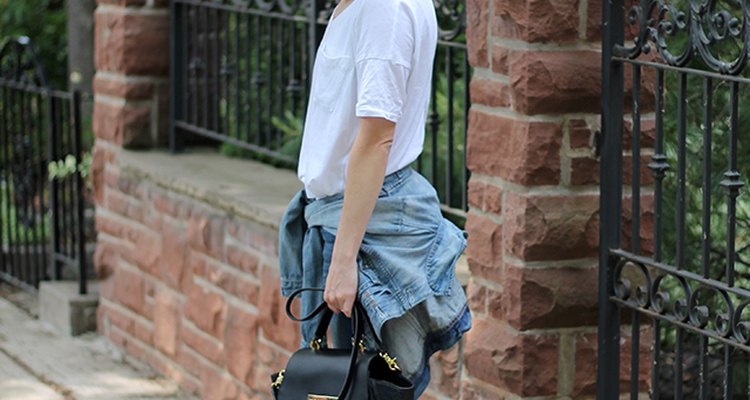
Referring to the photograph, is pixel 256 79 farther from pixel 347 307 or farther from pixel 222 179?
pixel 347 307

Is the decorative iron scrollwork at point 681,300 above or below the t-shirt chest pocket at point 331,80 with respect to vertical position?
below

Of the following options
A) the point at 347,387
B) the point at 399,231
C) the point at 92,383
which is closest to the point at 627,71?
the point at 399,231

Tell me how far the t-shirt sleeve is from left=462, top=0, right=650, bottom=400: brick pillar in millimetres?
731

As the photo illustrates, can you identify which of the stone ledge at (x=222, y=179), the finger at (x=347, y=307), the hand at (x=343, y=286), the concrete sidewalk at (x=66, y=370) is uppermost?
the hand at (x=343, y=286)

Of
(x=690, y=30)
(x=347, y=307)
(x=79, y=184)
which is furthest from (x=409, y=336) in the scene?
(x=79, y=184)

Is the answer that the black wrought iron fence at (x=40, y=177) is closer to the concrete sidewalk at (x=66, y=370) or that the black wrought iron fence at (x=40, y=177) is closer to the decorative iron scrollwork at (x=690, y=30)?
Answer: the concrete sidewalk at (x=66, y=370)

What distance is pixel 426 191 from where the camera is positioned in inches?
138

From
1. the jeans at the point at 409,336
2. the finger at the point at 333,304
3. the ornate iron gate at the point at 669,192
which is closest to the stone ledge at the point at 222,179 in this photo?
the ornate iron gate at the point at 669,192

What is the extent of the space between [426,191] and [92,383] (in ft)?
10.6

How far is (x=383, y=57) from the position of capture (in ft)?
10.6

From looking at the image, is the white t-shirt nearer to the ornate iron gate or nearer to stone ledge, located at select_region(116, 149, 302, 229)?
the ornate iron gate

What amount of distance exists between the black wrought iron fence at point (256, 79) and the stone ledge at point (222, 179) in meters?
0.10

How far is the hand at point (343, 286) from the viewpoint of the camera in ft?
10.9

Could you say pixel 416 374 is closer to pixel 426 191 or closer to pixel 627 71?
pixel 426 191
